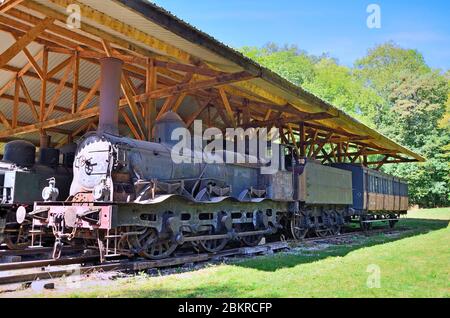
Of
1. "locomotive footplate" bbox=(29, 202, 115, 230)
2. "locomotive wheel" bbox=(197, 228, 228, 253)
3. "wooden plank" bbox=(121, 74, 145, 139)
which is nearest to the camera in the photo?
"locomotive footplate" bbox=(29, 202, 115, 230)

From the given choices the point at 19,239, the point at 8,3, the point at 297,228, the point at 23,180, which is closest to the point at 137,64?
the point at 23,180

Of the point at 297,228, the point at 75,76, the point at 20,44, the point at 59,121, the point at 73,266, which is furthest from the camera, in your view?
the point at 59,121

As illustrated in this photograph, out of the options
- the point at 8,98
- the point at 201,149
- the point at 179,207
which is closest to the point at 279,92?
the point at 201,149

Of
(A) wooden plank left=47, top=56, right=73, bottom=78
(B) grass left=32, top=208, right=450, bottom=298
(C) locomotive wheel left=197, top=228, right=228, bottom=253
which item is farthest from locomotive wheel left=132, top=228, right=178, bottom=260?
(A) wooden plank left=47, top=56, right=73, bottom=78

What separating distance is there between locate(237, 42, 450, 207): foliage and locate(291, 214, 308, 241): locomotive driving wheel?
23.0m

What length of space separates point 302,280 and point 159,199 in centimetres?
321

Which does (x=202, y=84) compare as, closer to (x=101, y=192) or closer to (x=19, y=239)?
(x=101, y=192)

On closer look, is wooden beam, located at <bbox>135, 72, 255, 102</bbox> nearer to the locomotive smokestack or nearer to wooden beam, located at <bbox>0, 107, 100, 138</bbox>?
the locomotive smokestack

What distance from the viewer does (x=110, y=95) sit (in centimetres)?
1119

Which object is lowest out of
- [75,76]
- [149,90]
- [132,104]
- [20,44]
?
[132,104]

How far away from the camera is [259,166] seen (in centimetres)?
1265

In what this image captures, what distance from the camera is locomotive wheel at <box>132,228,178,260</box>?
8.48 meters

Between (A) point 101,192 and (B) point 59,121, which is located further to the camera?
(B) point 59,121
